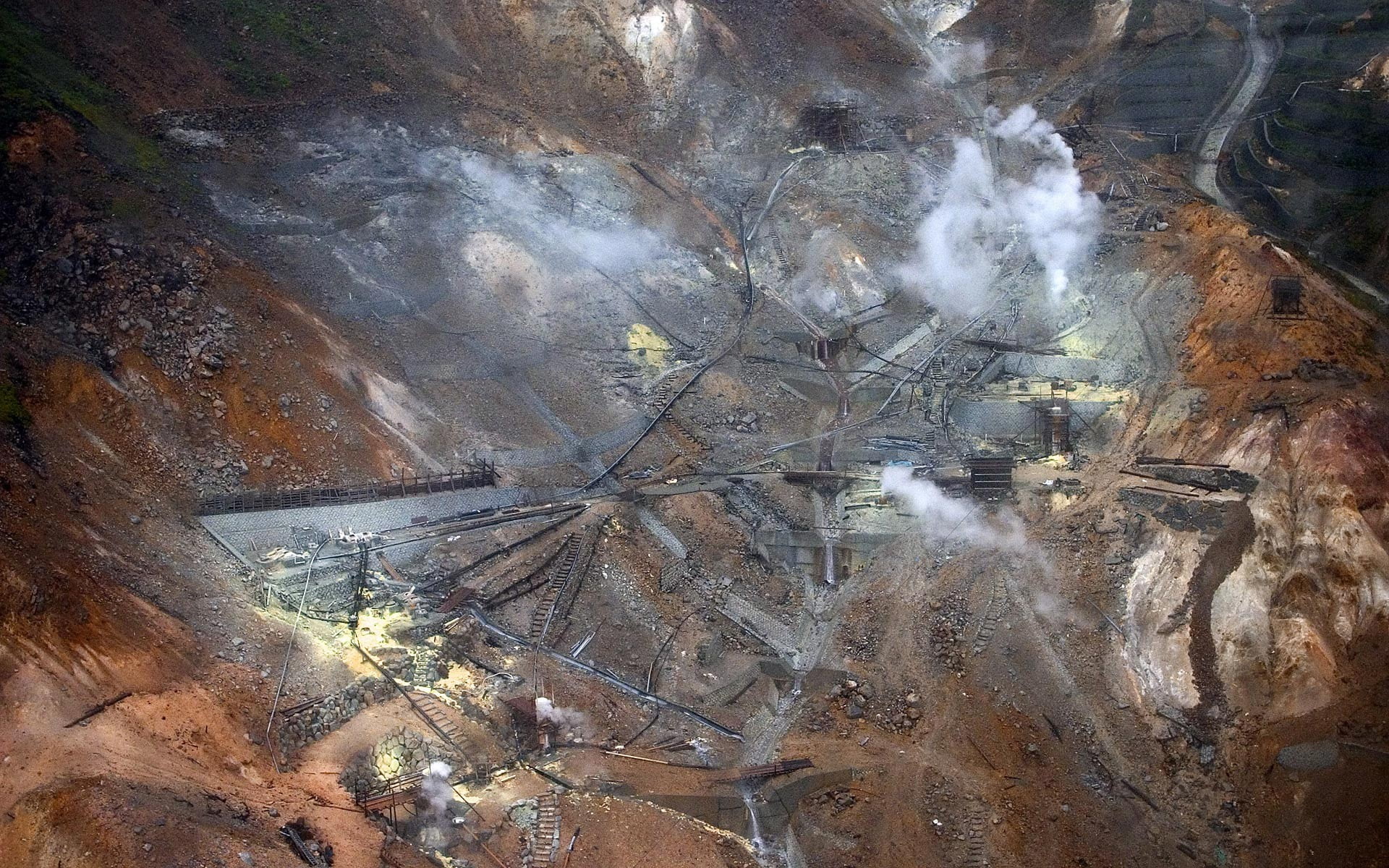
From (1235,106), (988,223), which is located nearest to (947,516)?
(988,223)

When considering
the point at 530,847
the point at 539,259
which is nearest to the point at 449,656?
the point at 530,847

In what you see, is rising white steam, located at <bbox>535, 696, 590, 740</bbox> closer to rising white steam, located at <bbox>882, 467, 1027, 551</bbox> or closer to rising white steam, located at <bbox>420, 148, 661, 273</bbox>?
rising white steam, located at <bbox>882, 467, 1027, 551</bbox>

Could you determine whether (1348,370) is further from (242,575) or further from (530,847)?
(242,575)

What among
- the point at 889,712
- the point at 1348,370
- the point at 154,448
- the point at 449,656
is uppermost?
the point at 1348,370

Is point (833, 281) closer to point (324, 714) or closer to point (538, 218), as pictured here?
point (538, 218)

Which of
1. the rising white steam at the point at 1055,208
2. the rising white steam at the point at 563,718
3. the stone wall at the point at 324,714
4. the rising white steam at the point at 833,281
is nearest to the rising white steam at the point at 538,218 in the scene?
the rising white steam at the point at 833,281
